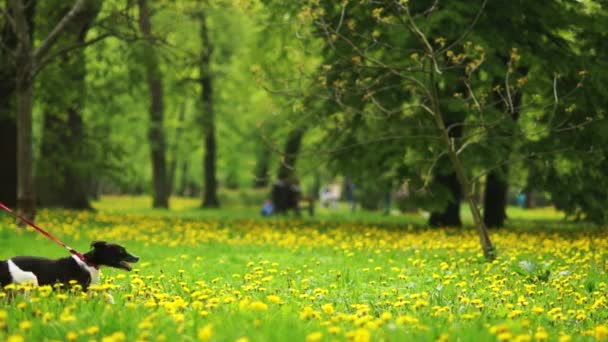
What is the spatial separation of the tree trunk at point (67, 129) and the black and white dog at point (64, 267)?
8.93m

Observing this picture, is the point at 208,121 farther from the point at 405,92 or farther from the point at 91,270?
the point at 91,270

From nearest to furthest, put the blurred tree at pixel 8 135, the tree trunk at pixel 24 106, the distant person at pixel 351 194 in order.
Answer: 1. the tree trunk at pixel 24 106
2. the blurred tree at pixel 8 135
3. the distant person at pixel 351 194

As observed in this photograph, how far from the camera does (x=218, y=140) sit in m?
41.3

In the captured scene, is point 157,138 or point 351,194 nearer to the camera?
point 157,138

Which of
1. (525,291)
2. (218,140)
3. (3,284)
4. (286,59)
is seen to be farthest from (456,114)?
(218,140)

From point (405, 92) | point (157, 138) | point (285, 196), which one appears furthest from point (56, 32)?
point (157, 138)

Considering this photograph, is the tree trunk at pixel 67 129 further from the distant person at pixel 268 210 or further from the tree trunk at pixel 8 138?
the distant person at pixel 268 210

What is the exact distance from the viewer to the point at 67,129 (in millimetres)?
19406

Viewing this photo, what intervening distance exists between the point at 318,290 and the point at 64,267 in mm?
2098

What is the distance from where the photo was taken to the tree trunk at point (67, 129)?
15.7m

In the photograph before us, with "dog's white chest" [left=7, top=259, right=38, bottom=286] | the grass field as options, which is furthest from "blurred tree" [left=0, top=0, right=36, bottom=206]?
"dog's white chest" [left=7, top=259, right=38, bottom=286]

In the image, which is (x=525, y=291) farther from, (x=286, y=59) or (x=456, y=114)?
(x=286, y=59)

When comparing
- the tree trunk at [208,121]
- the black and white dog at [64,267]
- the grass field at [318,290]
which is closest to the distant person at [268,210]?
the tree trunk at [208,121]

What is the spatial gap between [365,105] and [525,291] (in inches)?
308
